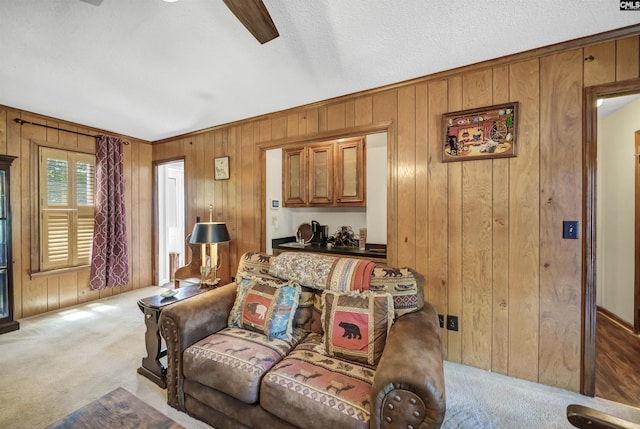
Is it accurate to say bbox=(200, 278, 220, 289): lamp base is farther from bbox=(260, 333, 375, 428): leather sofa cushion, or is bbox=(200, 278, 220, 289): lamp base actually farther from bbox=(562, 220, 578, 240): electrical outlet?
bbox=(562, 220, 578, 240): electrical outlet

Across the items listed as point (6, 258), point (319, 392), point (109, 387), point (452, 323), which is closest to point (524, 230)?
point (452, 323)

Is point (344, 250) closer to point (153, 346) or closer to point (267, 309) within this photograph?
point (267, 309)

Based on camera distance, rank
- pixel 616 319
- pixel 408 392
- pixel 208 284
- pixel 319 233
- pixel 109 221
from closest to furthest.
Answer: pixel 408 392 → pixel 208 284 → pixel 616 319 → pixel 109 221 → pixel 319 233

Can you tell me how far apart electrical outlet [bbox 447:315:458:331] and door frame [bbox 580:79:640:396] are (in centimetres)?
77

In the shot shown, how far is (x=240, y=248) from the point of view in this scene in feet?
10.9

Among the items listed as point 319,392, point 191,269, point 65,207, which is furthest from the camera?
point 65,207

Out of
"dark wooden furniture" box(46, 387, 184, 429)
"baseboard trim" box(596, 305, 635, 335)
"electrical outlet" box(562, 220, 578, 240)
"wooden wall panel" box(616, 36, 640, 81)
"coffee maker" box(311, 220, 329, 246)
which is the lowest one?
"baseboard trim" box(596, 305, 635, 335)

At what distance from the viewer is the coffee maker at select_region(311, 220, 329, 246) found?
12.3ft

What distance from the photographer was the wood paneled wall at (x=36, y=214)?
2.88 metres

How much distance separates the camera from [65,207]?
10.6 ft

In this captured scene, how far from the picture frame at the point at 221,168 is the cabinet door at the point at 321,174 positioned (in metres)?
1.10

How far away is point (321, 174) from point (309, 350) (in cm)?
231

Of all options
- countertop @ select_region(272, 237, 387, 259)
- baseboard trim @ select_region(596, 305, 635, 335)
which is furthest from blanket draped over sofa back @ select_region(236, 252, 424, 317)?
baseboard trim @ select_region(596, 305, 635, 335)

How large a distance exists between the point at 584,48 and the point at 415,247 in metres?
1.78
